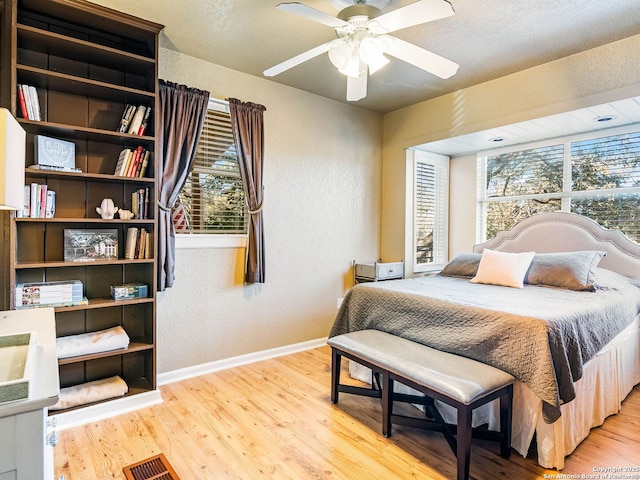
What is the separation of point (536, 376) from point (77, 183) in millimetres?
2972

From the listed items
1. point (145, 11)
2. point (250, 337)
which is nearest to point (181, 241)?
point (250, 337)

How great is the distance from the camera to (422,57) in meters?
2.06

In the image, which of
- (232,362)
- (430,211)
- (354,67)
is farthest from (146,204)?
(430,211)

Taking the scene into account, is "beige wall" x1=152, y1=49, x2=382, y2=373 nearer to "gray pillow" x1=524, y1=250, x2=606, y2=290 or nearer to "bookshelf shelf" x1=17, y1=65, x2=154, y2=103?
"bookshelf shelf" x1=17, y1=65, x2=154, y2=103

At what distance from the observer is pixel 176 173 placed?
9.25 feet

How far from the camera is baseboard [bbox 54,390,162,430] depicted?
2.23 m

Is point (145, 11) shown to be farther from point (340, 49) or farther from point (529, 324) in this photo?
point (529, 324)

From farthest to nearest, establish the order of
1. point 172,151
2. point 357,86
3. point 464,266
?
point 464,266 < point 172,151 < point 357,86

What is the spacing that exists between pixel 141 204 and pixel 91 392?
1.26m

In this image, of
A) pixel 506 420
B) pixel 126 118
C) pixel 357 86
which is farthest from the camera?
pixel 126 118

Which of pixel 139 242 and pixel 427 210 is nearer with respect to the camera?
pixel 139 242

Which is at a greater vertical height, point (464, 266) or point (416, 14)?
point (416, 14)

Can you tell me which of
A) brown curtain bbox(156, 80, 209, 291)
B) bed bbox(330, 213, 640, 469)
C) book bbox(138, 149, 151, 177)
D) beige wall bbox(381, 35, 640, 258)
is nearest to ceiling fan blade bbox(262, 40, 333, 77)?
brown curtain bbox(156, 80, 209, 291)

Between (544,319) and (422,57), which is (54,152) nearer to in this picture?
(422,57)
